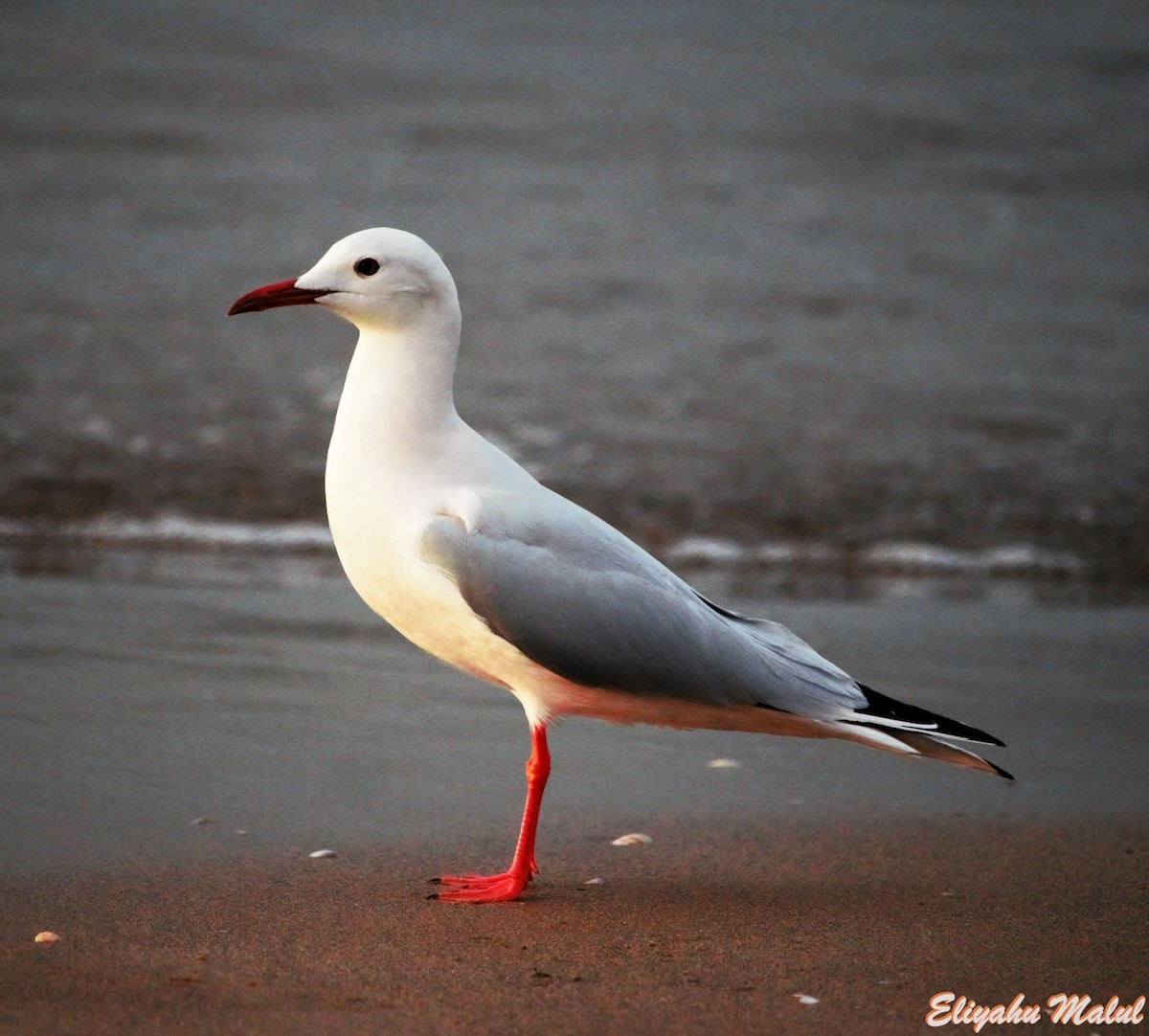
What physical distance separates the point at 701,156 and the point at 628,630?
12.0 meters

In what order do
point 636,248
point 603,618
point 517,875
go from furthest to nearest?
point 636,248 < point 603,618 < point 517,875

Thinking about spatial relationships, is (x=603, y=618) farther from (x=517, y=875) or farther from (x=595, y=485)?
(x=595, y=485)

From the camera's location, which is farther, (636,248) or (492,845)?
(636,248)

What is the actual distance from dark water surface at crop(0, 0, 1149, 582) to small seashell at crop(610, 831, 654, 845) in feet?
12.3

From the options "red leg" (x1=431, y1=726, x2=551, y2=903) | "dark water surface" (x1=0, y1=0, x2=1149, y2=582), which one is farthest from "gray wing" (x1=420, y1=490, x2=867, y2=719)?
"dark water surface" (x1=0, y1=0, x2=1149, y2=582)

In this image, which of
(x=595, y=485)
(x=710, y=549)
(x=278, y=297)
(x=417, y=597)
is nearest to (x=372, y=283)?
(x=278, y=297)

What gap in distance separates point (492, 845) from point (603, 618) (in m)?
0.65

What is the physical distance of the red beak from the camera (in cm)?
344

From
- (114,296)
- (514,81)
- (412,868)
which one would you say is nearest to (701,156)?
(514,81)

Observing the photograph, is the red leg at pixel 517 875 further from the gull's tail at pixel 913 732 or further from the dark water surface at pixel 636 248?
the dark water surface at pixel 636 248

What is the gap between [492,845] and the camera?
11.9ft

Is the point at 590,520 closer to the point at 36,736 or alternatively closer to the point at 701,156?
the point at 36,736

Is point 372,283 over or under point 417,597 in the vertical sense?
over

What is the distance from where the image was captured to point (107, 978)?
260 cm
